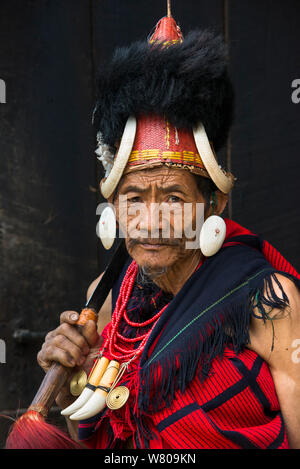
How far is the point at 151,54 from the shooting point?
1699 millimetres

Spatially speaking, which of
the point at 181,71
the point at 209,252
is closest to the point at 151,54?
the point at 181,71

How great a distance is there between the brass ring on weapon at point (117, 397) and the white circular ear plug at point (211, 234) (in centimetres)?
48

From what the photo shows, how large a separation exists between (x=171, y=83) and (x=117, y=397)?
3.08 feet

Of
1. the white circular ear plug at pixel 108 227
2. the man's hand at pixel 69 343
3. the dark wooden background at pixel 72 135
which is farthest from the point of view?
the dark wooden background at pixel 72 135

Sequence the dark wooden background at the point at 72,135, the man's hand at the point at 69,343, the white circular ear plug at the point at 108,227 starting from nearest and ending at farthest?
the man's hand at the point at 69,343
the white circular ear plug at the point at 108,227
the dark wooden background at the point at 72,135

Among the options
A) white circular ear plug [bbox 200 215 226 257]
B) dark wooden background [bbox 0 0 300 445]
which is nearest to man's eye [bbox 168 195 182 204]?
white circular ear plug [bbox 200 215 226 257]

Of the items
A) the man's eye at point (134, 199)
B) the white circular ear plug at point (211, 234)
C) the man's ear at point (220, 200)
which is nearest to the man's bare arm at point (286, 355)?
the white circular ear plug at point (211, 234)

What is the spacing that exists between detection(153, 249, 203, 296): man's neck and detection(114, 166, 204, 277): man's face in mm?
83

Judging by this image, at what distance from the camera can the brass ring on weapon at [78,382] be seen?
182 cm

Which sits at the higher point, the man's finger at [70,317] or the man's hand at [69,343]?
the man's finger at [70,317]

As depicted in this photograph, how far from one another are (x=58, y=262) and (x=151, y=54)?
126 centimetres

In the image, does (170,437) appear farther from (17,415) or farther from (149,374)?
(17,415)

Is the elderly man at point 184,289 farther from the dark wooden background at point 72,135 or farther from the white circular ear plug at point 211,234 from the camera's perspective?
the dark wooden background at point 72,135

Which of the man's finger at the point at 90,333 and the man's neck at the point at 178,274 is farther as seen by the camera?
the man's neck at the point at 178,274
